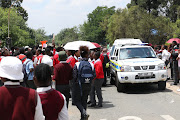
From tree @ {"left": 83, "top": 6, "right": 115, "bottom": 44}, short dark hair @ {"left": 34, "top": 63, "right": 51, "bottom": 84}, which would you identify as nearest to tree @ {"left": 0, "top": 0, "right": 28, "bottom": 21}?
tree @ {"left": 83, "top": 6, "right": 115, "bottom": 44}

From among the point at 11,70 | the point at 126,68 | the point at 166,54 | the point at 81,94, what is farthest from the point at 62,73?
the point at 166,54

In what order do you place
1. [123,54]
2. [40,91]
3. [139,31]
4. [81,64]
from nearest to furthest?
[40,91] < [81,64] < [123,54] < [139,31]

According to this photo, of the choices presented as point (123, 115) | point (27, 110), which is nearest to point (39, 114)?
point (27, 110)

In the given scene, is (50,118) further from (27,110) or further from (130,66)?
(130,66)

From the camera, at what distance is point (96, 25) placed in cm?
8950

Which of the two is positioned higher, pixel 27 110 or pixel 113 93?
pixel 27 110

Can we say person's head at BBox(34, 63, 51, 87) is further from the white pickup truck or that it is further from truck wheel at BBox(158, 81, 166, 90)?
truck wheel at BBox(158, 81, 166, 90)

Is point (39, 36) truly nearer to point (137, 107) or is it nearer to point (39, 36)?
point (39, 36)

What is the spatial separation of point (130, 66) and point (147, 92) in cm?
126

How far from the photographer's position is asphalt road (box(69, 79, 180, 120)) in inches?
289

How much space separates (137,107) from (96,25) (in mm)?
82001

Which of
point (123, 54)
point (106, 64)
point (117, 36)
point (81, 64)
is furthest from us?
point (117, 36)

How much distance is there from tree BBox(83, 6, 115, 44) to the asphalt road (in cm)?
7722

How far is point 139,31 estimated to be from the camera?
45.4 meters
